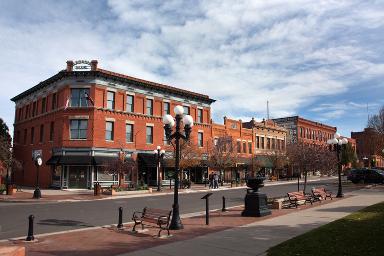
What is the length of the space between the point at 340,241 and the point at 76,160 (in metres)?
30.4

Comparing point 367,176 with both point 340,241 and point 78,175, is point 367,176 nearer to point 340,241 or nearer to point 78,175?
point 78,175

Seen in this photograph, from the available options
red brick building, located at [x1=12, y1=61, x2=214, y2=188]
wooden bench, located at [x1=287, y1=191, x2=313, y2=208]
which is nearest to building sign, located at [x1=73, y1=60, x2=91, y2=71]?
red brick building, located at [x1=12, y1=61, x2=214, y2=188]

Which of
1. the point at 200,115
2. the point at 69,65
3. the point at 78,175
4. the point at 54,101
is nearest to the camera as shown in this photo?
the point at 78,175

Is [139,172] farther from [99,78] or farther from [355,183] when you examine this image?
[355,183]

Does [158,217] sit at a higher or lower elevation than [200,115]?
lower

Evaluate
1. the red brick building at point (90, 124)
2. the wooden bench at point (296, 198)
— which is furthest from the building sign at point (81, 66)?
the wooden bench at point (296, 198)

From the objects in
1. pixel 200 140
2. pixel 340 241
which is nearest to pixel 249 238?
pixel 340 241

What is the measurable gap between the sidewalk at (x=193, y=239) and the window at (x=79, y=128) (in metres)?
25.0

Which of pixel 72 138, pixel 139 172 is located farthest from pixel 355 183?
pixel 72 138

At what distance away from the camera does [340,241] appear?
10484mm

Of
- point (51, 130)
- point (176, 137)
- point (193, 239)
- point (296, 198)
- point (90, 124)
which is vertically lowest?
point (193, 239)

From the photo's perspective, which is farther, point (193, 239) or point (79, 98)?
point (79, 98)

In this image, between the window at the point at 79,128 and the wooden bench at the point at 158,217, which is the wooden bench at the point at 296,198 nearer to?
the wooden bench at the point at 158,217

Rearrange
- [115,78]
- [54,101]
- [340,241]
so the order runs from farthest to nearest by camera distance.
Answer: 1. [54,101]
2. [115,78]
3. [340,241]
